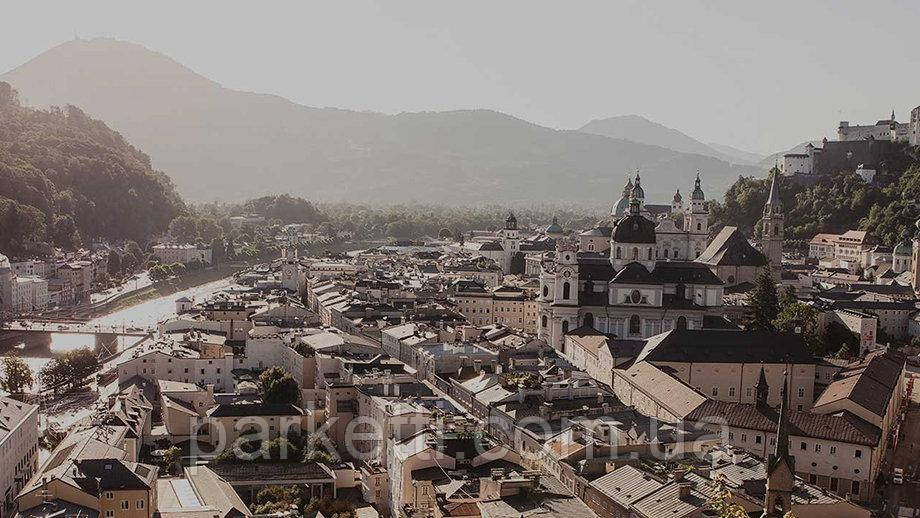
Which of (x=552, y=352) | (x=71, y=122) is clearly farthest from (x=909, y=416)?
(x=71, y=122)

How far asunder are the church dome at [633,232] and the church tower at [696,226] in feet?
36.3

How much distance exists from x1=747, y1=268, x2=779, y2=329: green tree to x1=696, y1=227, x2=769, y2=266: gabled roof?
8.83 metres

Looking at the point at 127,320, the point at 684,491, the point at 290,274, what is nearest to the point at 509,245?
the point at 290,274

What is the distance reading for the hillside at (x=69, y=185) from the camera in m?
98.9

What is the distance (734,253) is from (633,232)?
10.3 m

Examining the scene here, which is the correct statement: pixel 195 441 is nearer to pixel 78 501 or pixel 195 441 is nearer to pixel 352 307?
pixel 78 501

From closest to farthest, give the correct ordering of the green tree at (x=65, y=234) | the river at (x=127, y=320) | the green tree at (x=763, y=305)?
1. the green tree at (x=763, y=305)
2. the river at (x=127, y=320)
3. the green tree at (x=65, y=234)

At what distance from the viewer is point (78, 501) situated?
84.7 ft

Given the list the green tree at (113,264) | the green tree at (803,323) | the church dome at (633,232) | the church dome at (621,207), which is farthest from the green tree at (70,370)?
the green tree at (113,264)

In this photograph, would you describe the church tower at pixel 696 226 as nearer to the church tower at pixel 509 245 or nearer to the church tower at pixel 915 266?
the church tower at pixel 915 266

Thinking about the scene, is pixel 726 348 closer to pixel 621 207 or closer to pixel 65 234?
pixel 621 207

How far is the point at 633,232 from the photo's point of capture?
59156 millimetres

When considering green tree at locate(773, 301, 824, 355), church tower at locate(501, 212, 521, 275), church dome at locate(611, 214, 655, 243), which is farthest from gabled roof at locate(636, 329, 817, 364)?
church tower at locate(501, 212, 521, 275)

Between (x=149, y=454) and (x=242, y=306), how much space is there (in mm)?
26121
